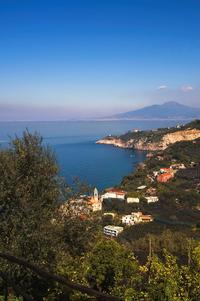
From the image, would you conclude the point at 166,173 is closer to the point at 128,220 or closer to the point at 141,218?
the point at 141,218

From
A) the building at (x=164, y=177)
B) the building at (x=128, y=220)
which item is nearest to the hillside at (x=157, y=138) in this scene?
the building at (x=164, y=177)

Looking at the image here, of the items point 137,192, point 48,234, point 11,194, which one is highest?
point 11,194

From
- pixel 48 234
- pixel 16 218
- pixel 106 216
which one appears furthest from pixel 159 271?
pixel 106 216

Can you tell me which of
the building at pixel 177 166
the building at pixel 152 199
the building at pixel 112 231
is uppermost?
the building at pixel 177 166

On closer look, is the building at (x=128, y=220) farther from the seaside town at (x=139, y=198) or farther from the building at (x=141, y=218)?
the building at (x=141, y=218)

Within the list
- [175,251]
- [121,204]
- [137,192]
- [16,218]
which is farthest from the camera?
[137,192]

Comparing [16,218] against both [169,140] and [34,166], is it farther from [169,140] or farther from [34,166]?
[169,140]

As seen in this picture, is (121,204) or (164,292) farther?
(121,204)
